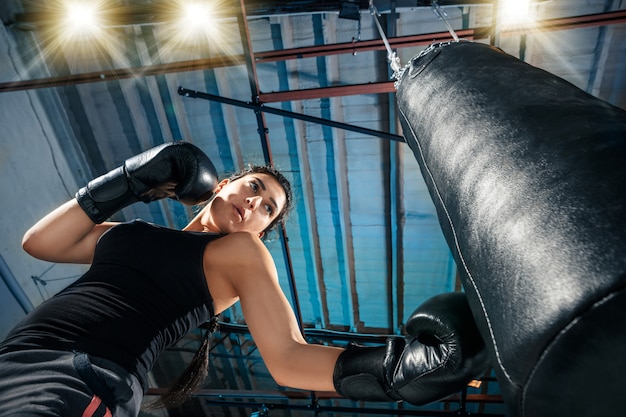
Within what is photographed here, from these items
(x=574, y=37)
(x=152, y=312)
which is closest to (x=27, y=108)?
(x=152, y=312)


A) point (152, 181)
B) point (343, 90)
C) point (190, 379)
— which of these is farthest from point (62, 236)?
point (343, 90)

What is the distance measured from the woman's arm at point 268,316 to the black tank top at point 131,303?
0.41 ft

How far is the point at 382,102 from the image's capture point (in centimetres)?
383

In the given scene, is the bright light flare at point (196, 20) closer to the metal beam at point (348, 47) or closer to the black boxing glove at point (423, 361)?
the metal beam at point (348, 47)

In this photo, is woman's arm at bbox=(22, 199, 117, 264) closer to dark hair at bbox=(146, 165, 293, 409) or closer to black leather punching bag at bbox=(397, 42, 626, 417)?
dark hair at bbox=(146, 165, 293, 409)

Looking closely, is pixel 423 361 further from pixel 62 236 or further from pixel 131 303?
pixel 62 236

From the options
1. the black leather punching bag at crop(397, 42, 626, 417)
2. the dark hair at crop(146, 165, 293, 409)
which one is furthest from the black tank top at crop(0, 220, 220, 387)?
the black leather punching bag at crop(397, 42, 626, 417)

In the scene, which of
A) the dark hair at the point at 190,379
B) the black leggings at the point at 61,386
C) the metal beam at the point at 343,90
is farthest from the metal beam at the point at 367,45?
the black leggings at the point at 61,386

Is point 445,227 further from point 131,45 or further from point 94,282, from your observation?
point 131,45

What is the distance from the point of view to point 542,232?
47 cm

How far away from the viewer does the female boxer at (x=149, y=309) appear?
1059 mm

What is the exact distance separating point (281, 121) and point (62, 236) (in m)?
2.79

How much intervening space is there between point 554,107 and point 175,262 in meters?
1.52

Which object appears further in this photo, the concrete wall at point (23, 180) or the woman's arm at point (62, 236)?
the concrete wall at point (23, 180)
